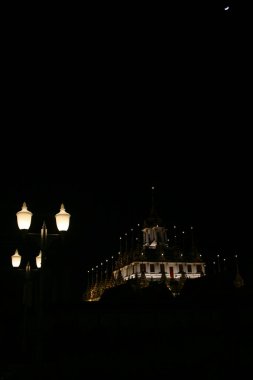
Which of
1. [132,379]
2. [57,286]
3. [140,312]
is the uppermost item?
[57,286]

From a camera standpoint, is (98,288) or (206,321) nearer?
(206,321)

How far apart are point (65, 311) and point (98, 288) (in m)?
66.0

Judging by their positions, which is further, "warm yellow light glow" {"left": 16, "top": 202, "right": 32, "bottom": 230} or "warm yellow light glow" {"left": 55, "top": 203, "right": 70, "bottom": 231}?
"warm yellow light glow" {"left": 16, "top": 202, "right": 32, "bottom": 230}

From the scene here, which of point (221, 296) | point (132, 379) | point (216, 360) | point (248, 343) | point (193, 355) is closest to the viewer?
point (132, 379)

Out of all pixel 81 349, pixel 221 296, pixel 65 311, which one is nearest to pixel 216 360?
pixel 81 349

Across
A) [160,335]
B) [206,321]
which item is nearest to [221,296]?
[206,321]

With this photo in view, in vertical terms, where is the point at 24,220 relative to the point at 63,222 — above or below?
above

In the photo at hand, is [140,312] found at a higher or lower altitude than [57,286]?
lower

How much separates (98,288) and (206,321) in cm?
6400

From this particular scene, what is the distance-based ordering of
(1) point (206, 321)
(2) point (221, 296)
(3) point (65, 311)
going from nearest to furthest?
(3) point (65, 311)
(1) point (206, 321)
(2) point (221, 296)

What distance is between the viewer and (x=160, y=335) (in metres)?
25.0

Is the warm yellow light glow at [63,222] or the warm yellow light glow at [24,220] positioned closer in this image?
the warm yellow light glow at [63,222]

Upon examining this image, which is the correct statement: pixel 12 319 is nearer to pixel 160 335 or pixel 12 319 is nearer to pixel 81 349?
pixel 81 349

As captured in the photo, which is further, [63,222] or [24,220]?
[24,220]
